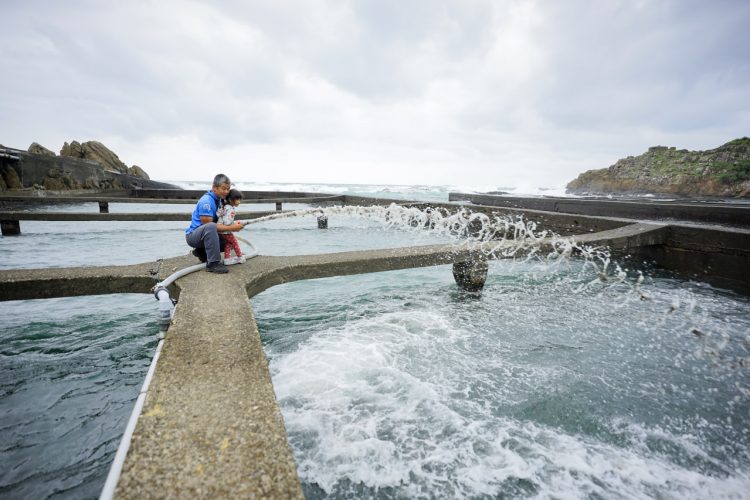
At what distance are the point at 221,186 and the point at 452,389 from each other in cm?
367

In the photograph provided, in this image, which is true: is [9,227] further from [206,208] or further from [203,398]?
[203,398]

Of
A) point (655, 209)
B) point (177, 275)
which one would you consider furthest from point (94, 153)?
point (655, 209)

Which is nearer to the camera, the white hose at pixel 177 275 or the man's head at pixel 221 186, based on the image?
the white hose at pixel 177 275

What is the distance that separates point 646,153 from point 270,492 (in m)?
76.4

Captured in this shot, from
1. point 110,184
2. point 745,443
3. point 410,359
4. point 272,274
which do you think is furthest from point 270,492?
point 110,184

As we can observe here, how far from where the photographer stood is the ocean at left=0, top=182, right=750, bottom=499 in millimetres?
2287

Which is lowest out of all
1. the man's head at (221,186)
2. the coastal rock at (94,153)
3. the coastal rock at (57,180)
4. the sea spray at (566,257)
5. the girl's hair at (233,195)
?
the sea spray at (566,257)

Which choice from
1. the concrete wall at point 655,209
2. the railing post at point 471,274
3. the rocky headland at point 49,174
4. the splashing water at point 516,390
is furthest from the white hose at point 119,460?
the rocky headland at point 49,174

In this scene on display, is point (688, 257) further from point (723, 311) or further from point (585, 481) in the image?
point (585, 481)

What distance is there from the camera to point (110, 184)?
35.1 m

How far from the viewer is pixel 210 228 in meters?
4.06

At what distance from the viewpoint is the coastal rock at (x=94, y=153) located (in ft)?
135

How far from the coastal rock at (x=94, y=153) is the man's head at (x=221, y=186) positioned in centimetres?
4673

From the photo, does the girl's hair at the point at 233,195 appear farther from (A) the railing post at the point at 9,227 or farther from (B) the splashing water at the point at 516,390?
(A) the railing post at the point at 9,227
